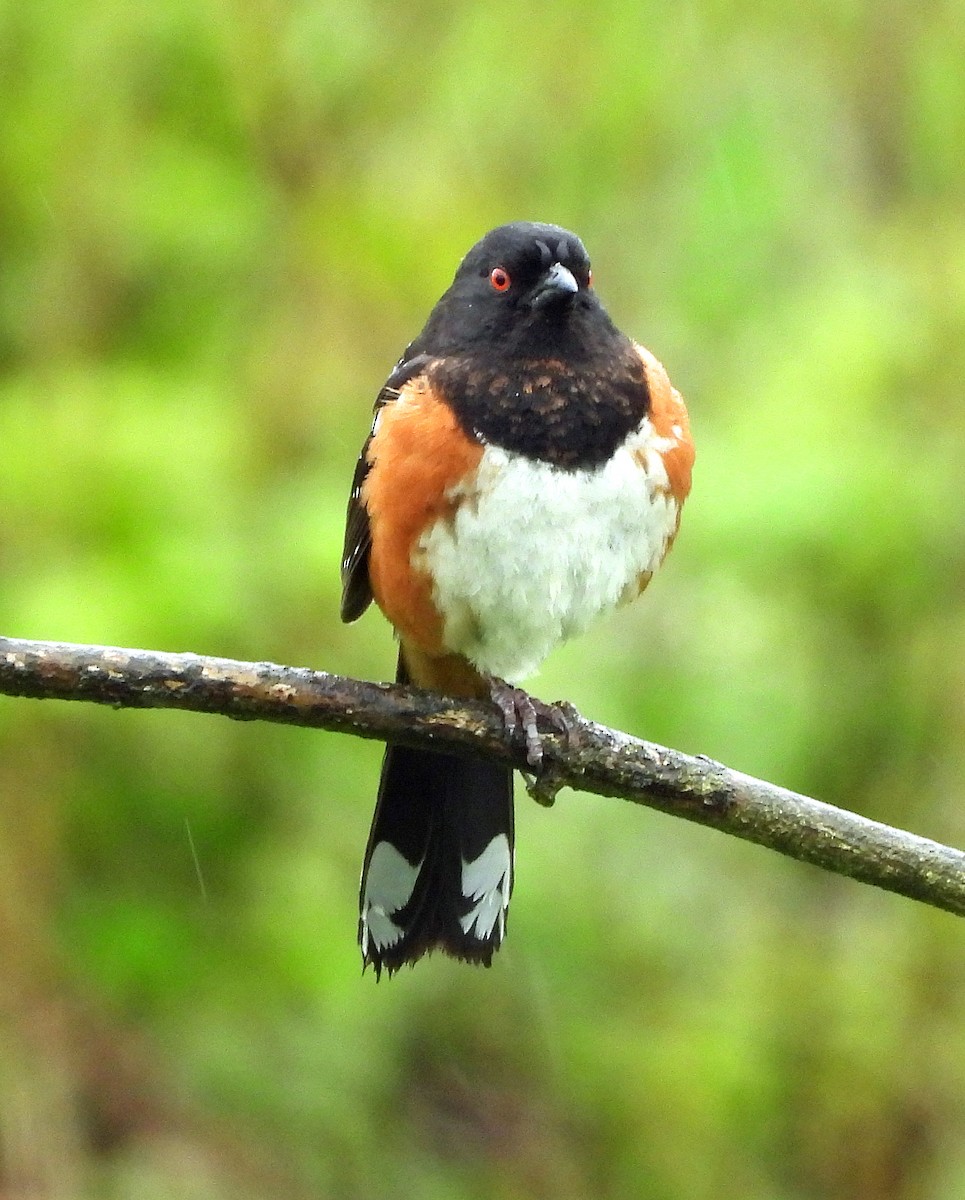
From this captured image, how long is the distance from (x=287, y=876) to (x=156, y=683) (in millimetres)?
1916

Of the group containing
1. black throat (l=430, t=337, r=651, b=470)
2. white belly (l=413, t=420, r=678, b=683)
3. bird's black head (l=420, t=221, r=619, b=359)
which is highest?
bird's black head (l=420, t=221, r=619, b=359)

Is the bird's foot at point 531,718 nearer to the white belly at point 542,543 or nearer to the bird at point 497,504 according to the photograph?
the bird at point 497,504

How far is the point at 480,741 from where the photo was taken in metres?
2.26

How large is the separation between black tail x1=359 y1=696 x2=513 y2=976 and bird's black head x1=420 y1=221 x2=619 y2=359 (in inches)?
29.4

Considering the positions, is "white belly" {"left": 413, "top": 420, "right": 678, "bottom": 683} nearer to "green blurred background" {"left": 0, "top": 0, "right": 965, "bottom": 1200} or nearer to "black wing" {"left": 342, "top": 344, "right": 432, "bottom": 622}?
"black wing" {"left": 342, "top": 344, "right": 432, "bottom": 622}

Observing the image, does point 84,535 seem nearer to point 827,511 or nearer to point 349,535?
point 349,535

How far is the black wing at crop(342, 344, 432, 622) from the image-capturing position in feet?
8.79

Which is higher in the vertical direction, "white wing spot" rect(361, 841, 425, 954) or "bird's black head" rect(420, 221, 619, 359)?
"bird's black head" rect(420, 221, 619, 359)

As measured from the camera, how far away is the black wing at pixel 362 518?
8.79 feet

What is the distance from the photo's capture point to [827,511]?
12.2 ft

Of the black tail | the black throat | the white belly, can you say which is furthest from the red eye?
the black tail

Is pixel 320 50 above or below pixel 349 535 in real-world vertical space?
above

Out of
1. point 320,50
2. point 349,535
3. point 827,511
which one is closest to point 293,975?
point 349,535

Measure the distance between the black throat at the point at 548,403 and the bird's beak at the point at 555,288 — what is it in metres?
0.11
